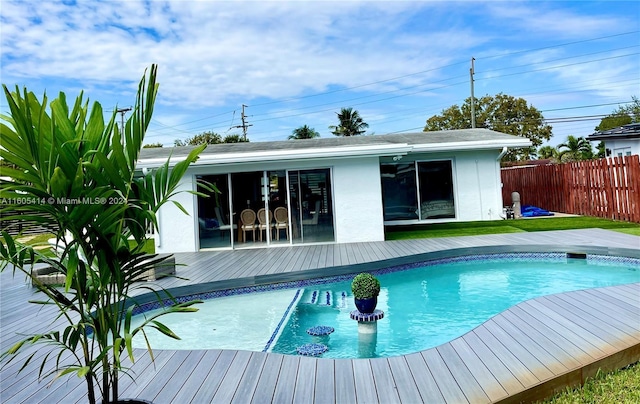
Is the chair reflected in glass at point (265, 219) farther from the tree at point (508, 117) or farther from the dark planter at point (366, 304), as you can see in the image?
the tree at point (508, 117)

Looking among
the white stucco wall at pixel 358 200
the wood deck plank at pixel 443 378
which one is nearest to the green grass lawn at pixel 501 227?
the white stucco wall at pixel 358 200

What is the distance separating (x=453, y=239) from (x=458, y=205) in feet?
11.9

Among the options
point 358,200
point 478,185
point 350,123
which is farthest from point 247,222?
point 350,123

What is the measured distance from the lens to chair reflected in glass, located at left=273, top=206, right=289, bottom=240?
35.9 ft

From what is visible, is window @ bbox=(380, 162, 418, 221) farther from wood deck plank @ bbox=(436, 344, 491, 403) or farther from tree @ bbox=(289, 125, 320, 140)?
tree @ bbox=(289, 125, 320, 140)

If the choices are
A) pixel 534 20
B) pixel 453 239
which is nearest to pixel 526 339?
pixel 453 239

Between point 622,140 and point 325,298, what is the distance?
14.8 metres

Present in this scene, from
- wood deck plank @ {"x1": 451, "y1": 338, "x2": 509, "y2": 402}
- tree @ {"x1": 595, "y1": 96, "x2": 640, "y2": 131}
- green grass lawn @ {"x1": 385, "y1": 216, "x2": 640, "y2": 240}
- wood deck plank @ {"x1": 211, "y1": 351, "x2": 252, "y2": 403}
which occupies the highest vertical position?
tree @ {"x1": 595, "y1": 96, "x2": 640, "y2": 131}

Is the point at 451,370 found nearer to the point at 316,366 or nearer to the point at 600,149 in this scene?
the point at 316,366

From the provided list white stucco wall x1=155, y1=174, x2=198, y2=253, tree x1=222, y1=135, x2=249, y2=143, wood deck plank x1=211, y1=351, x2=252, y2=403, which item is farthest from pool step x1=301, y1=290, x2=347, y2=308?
tree x1=222, y1=135, x2=249, y2=143

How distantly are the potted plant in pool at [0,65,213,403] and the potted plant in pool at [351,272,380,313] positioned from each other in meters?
3.39

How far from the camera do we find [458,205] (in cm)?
1341

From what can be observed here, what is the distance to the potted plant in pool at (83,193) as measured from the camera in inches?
69.0

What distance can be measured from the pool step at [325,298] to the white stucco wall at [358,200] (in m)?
3.91
